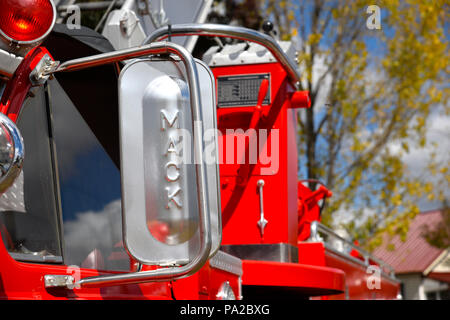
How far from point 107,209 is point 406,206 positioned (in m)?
10.5

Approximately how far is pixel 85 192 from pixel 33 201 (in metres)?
0.25

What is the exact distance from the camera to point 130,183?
160 cm

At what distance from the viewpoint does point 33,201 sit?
1.85 meters

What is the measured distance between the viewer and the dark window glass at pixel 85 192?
198cm

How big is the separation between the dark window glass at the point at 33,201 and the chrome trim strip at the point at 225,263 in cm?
74

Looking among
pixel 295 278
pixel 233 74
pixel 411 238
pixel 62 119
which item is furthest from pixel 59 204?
pixel 411 238

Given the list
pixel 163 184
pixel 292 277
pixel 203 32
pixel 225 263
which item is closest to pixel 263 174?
pixel 292 277

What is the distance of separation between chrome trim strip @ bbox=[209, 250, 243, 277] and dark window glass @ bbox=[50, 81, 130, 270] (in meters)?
0.41

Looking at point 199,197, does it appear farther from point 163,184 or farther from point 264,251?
point 264,251

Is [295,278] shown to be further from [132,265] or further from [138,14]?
[138,14]

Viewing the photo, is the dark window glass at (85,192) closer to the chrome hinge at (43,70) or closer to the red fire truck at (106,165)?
the red fire truck at (106,165)

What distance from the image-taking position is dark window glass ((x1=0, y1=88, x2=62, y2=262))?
173cm

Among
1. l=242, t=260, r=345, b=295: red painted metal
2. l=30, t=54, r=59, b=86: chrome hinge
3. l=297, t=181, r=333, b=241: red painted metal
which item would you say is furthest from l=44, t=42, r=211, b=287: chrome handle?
l=297, t=181, r=333, b=241: red painted metal

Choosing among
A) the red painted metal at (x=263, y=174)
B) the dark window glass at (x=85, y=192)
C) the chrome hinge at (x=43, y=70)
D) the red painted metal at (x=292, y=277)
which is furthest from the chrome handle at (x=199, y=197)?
the red painted metal at (x=263, y=174)
